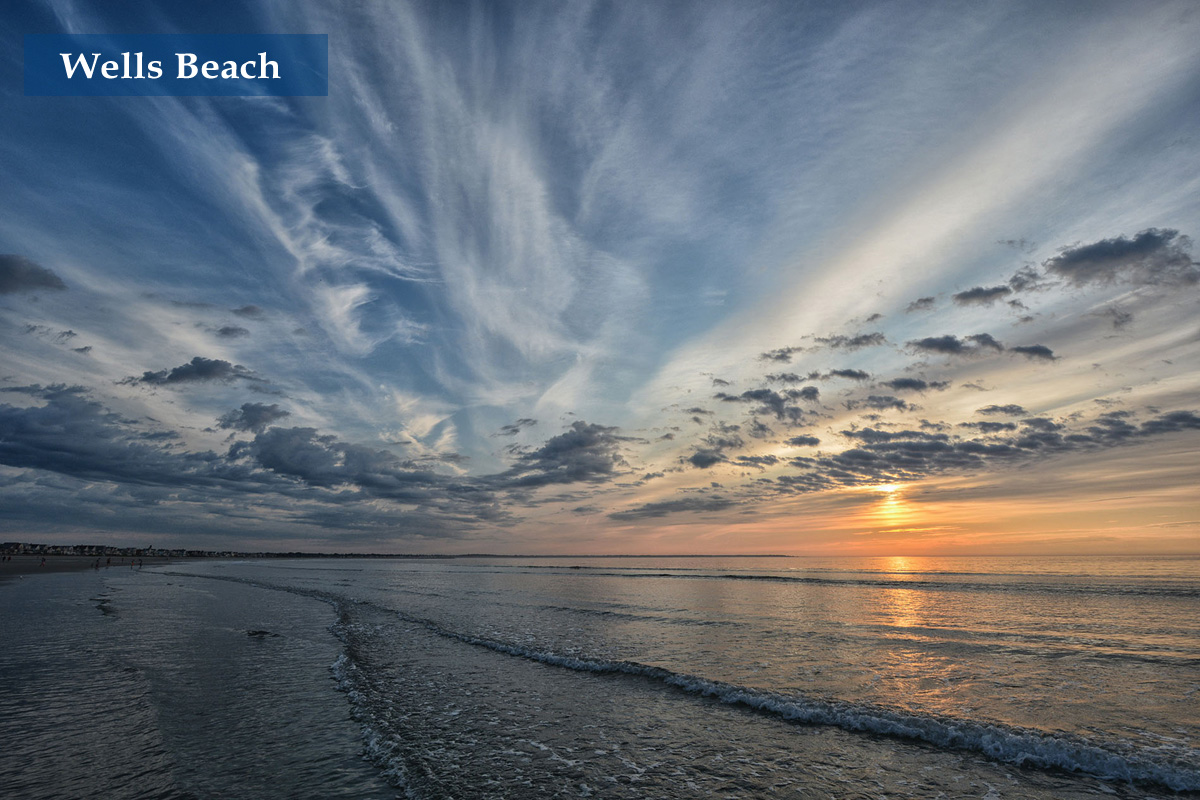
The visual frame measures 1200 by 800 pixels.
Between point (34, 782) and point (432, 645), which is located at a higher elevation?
point (34, 782)

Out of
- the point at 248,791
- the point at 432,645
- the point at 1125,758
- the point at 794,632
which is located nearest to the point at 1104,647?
the point at 794,632

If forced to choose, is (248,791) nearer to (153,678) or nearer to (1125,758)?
(153,678)

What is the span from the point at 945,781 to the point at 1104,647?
22817 millimetres

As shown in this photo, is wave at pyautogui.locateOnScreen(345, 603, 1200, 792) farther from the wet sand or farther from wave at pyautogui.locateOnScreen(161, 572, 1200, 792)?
the wet sand

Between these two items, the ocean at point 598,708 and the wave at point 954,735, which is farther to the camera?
the wave at point 954,735

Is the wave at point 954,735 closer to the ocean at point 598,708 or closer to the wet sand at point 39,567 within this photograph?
the ocean at point 598,708

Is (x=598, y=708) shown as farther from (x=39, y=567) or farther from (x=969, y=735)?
(x=39, y=567)

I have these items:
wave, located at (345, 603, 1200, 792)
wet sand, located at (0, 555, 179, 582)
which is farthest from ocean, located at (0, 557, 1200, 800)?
wet sand, located at (0, 555, 179, 582)

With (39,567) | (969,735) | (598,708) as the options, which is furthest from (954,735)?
(39,567)

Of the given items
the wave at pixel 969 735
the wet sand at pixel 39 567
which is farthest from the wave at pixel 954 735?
the wet sand at pixel 39 567

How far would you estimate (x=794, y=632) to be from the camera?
3159cm

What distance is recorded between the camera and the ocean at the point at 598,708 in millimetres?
11664

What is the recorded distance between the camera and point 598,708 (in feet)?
56.9

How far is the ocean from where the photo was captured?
11.7 m
